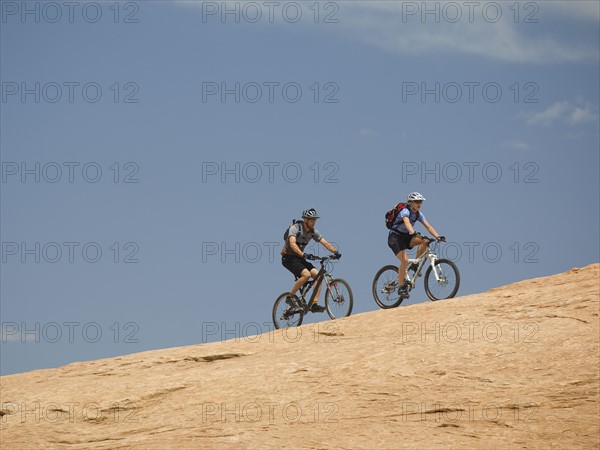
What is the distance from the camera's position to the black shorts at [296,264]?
858 inches

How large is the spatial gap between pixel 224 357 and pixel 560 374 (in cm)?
771

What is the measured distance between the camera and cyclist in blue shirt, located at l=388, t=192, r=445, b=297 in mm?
21062

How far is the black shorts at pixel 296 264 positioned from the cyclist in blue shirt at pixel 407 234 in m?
2.25

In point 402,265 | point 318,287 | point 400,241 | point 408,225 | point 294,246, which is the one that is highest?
point 408,225

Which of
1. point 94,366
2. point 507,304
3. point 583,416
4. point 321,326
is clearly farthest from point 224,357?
point 583,416

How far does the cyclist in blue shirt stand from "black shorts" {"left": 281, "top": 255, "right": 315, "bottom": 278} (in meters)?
2.25

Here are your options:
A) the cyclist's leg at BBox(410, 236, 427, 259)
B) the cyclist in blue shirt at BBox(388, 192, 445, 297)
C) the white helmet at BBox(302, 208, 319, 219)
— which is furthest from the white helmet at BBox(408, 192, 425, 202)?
the white helmet at BBox(302, 208, 319, 219)

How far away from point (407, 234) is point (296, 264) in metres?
3.03

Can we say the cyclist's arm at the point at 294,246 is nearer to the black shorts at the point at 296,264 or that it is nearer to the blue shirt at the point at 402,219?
the black shorts at the point at 296,264

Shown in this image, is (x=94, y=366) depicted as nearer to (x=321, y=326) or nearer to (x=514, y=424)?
(x=321, y=326)

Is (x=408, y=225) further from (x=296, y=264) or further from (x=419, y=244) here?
(x=296, y=264)

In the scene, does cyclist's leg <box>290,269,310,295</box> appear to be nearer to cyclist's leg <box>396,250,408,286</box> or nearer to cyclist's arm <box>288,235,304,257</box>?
cyclist's arm <box>288,235,304,257</box>

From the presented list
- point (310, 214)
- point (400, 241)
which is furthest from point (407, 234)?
point (310, 214)

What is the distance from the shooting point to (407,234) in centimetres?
2145
